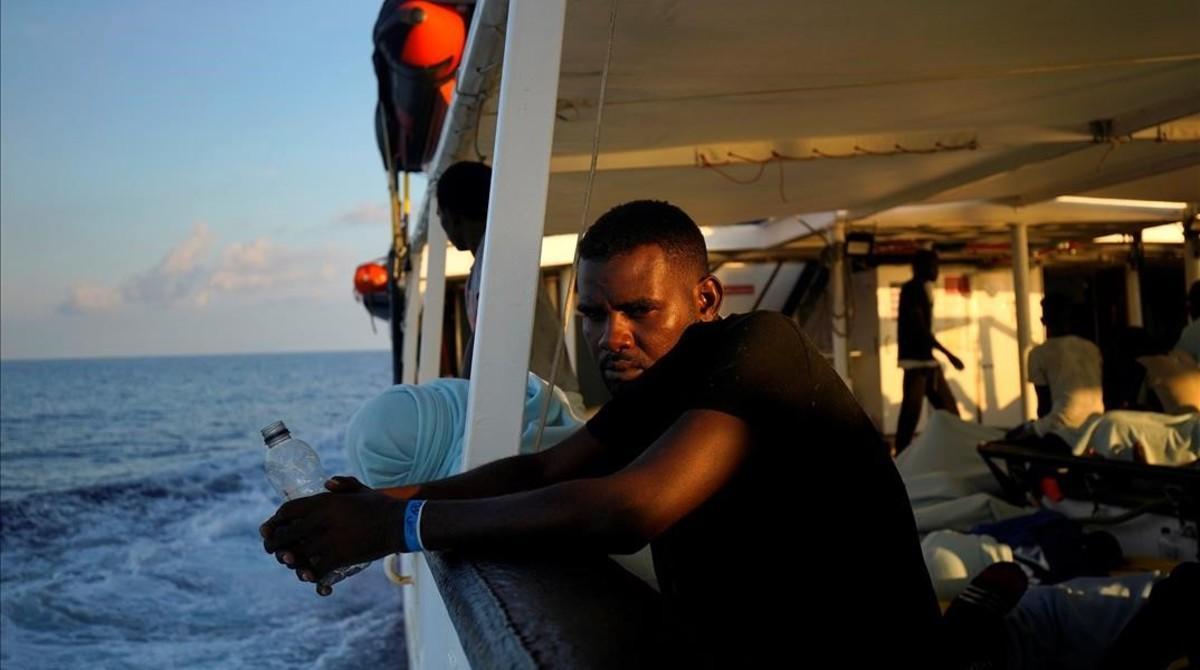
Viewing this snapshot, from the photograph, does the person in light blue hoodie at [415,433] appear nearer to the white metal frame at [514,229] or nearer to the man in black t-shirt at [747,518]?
the white metal frame at [514,229]

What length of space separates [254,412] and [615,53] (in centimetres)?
5357

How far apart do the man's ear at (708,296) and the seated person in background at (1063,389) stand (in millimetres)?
4635

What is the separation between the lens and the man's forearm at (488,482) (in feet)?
6.97

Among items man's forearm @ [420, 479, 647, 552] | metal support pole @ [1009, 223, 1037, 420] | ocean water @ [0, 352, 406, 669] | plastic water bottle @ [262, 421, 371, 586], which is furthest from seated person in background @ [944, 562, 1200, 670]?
metal support pole @ [1009, 223, 1037, 420]

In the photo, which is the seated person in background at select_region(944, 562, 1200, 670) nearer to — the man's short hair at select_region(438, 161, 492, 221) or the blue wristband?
the blue wristband

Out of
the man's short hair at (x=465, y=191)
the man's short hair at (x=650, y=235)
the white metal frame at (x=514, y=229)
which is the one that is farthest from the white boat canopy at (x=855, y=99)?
the man's short hair at (x=650, y=235)

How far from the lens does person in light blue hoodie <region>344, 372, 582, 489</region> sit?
2.45 m

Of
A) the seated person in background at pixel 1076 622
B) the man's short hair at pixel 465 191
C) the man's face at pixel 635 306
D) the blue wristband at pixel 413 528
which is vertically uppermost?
the man's short hair at pixel 465 191

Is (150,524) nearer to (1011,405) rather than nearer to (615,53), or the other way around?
(1011,405)

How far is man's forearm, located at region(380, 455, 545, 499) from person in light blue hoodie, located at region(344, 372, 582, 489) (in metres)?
0.32

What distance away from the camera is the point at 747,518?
162 cm

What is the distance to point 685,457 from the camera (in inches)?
60.4

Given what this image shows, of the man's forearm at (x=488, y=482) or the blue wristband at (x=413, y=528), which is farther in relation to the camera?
the man's forearm at (x=488, y=482)

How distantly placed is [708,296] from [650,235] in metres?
0.19
